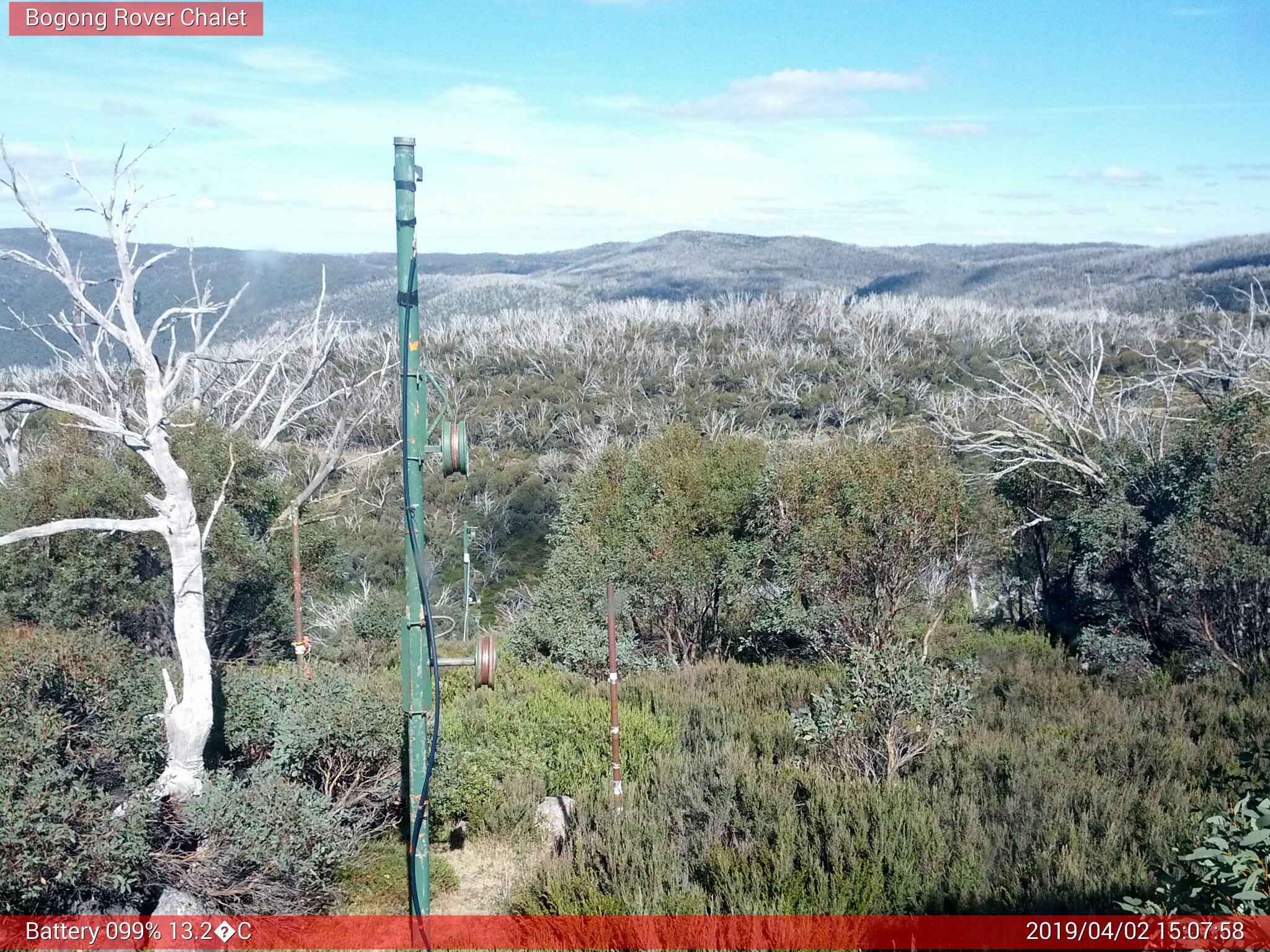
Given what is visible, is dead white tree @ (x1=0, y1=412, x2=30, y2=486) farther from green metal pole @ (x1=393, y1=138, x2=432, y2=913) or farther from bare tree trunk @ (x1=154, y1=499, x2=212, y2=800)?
green metal pole @ (x1=393, y1=138, x2=432, y2=913)

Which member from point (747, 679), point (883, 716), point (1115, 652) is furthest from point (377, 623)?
point (1115, 652)

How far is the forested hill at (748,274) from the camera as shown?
57.2m

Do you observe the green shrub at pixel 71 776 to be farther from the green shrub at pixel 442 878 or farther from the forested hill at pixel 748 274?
the forested hill at pixel 748 274

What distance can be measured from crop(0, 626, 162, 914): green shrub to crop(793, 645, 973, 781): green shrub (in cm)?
507

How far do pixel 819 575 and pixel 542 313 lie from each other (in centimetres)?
7754

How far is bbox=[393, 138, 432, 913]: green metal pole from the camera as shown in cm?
446

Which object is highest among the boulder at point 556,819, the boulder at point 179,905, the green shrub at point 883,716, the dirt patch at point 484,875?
the green shrub at point 883,716

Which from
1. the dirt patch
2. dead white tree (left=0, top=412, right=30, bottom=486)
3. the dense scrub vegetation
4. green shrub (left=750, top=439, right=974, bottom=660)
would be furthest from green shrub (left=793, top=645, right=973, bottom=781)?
dead white tree (left=0, top=412, right=30, bottom=486)

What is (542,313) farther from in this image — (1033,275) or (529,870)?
(529,870)

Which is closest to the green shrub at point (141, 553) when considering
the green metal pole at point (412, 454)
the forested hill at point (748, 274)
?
the green metal pole at point (412, 454)

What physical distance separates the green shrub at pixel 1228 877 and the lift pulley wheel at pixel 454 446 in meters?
3.28

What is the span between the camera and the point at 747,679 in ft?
39.9

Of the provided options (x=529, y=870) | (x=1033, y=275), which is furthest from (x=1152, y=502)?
(x=1033, y=275)

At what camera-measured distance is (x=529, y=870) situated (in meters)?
6.50
